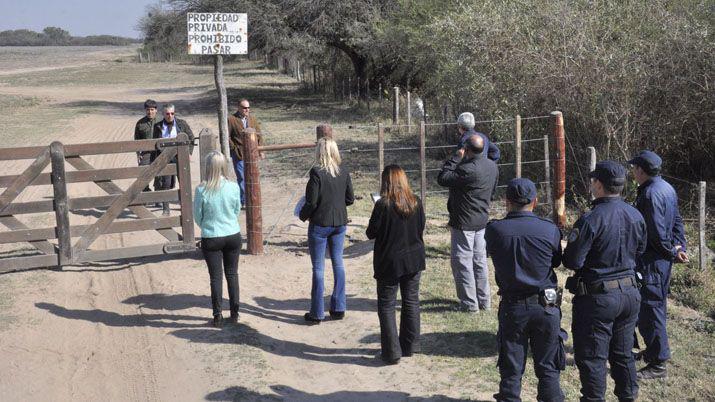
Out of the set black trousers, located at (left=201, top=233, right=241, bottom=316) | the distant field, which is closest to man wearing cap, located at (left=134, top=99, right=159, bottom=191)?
black trousers, located at (left=201, top=233, right=241, bottom=316)

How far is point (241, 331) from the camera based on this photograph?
703 centimetres

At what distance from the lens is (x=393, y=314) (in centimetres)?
608

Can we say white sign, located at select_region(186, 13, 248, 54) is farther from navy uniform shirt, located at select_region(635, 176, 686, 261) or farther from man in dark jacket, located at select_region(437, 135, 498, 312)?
navy uniform shirt, located at select_region(635, 176, 686, 261)

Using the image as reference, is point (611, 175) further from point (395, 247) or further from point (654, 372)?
point (654, 372)

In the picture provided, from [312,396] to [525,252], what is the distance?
2.01 meters

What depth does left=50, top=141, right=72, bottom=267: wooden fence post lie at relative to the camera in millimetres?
8328

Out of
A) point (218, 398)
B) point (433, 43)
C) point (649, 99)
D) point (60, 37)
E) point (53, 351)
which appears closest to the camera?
point (218, 398)

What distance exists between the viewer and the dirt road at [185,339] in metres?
5.89

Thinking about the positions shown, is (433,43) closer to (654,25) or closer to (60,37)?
(654,25)

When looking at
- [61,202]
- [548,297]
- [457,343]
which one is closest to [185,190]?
[61,202]

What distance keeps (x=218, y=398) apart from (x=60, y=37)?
198 meters

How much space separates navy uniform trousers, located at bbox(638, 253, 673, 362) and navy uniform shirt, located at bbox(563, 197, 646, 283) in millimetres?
998

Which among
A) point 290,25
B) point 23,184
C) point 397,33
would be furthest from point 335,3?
point 23,184

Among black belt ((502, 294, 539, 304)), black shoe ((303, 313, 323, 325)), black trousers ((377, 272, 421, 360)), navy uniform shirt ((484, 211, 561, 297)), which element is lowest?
black shoe ((303, 313, 323, 325))
